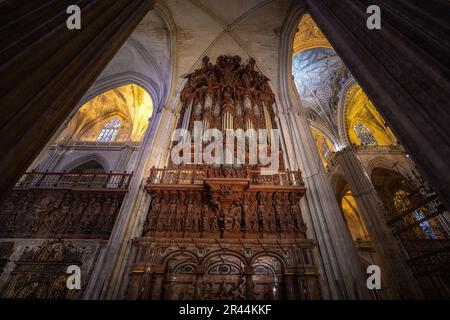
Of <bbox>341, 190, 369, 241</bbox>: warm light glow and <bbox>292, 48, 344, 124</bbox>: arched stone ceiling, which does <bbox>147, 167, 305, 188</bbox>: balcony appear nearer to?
<bbox>292, 48, 344, 124</bbox>: arched stone ceiling

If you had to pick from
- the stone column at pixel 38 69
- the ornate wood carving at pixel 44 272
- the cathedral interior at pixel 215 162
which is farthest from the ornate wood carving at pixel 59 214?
the stone column at pixel 38 69

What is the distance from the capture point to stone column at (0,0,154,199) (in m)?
2.11

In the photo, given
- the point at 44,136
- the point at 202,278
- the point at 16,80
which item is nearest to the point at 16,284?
the point at 202,278

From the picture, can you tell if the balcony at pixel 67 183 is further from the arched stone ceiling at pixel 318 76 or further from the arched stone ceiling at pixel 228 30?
the arched stone ceiling at pixel 318 76

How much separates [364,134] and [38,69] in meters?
18.5

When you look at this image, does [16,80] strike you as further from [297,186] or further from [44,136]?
[297,186]

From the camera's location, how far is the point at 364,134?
15.2 meters

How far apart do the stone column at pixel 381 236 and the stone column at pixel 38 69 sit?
8.31 m

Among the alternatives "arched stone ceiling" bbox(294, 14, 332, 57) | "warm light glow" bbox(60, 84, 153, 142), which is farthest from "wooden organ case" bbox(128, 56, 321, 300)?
"warm light glow" bbox(60, 84, 153, 142)

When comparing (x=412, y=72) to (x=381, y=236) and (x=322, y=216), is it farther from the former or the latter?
(x=381, y=236)

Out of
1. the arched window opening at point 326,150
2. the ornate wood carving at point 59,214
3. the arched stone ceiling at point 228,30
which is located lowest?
the ornate wood carving at point 59,214

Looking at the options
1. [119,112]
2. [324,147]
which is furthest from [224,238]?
[119,112]

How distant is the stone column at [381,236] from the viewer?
18.0ft
